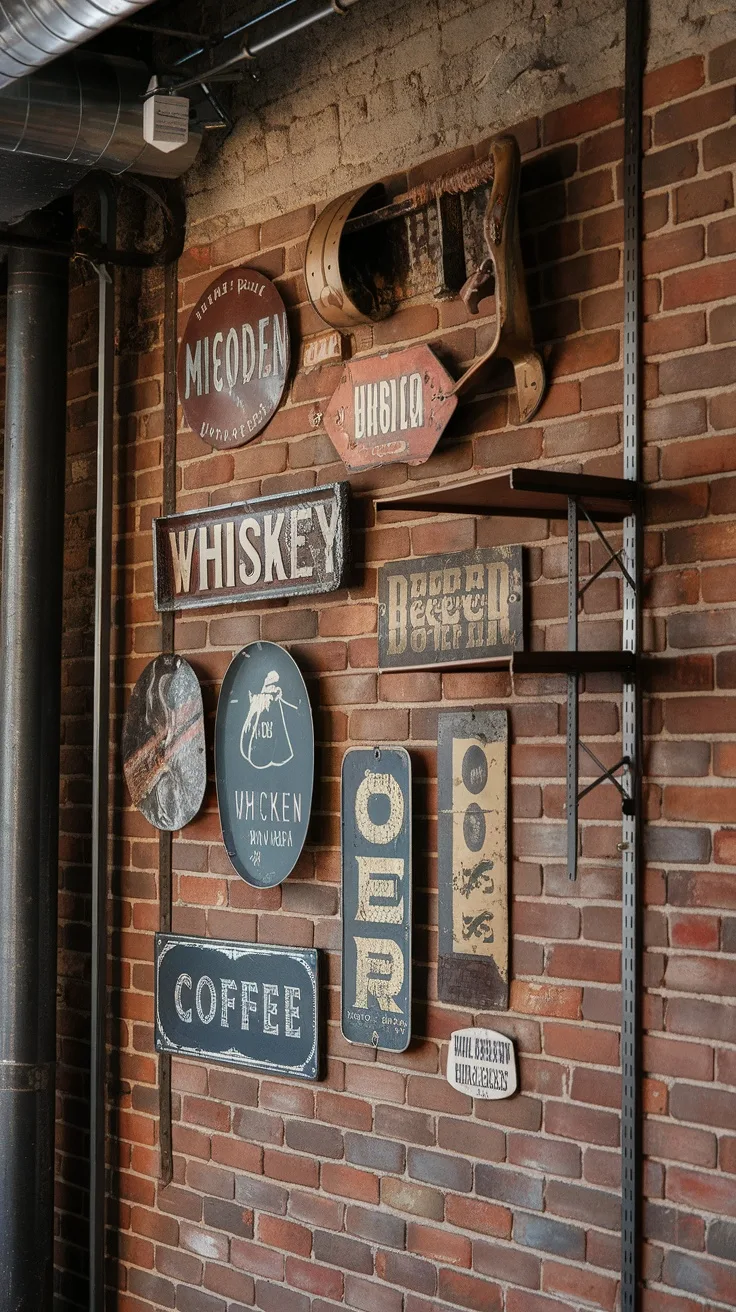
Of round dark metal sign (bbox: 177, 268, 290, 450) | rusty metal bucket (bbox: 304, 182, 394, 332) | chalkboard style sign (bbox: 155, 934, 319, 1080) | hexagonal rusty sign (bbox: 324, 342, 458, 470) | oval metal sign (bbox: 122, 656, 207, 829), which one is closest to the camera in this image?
hexagonal rusty sign (bbox: 324, 342, 458, 470)

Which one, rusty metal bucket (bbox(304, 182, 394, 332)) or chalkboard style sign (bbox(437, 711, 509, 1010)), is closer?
chalkboard style sign (bbox(437, 711, 509, 1010))

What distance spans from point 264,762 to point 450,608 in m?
0.61

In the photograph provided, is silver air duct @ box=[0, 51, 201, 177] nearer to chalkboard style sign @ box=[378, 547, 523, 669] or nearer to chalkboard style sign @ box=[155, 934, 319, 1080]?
chalkboard style sign @ box=[378, 547, 523, 669]

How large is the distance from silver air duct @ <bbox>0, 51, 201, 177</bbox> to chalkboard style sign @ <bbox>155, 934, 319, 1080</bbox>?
166 centimetres

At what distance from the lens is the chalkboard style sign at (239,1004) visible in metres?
2.81

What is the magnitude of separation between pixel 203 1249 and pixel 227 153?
93.9 inches

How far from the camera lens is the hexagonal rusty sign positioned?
259cm

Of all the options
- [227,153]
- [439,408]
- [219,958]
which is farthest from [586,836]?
[227,153]

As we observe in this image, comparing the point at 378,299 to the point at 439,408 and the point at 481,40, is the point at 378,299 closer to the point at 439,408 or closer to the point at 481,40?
the point at 439,408

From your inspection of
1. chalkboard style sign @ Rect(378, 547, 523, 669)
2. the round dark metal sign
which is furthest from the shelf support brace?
the round dark metal sign

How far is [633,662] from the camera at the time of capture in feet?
7.28

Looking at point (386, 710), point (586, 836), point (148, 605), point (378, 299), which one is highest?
point (378, 299)

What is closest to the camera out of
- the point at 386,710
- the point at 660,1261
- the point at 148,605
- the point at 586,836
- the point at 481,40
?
the point at 660,1261

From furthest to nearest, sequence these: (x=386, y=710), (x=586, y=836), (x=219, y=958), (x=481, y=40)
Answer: (x=219, y=958), (x=386, y=710), (x=481, y=40), (x=586, y=836)
